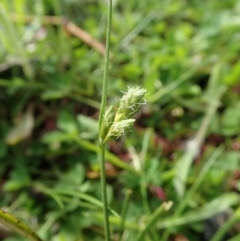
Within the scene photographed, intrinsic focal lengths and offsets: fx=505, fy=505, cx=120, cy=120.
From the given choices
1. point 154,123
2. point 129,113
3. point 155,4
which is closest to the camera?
point 129,113

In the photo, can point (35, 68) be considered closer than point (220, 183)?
No

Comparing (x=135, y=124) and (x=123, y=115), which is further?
(x=135, y=124)

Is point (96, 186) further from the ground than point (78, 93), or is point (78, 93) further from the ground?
point (78, 93)

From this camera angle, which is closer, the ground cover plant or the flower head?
the flower head

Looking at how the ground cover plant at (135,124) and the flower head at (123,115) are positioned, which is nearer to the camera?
the flower head at (123,115)

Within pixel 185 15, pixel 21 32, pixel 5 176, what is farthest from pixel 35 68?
pixel 185 15

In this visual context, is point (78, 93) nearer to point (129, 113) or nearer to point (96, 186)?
point (96, 186)

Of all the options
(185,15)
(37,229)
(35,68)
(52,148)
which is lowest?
(37,229)

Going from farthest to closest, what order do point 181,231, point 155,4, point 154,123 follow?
point 155,4, point 154,123, point 181,231
